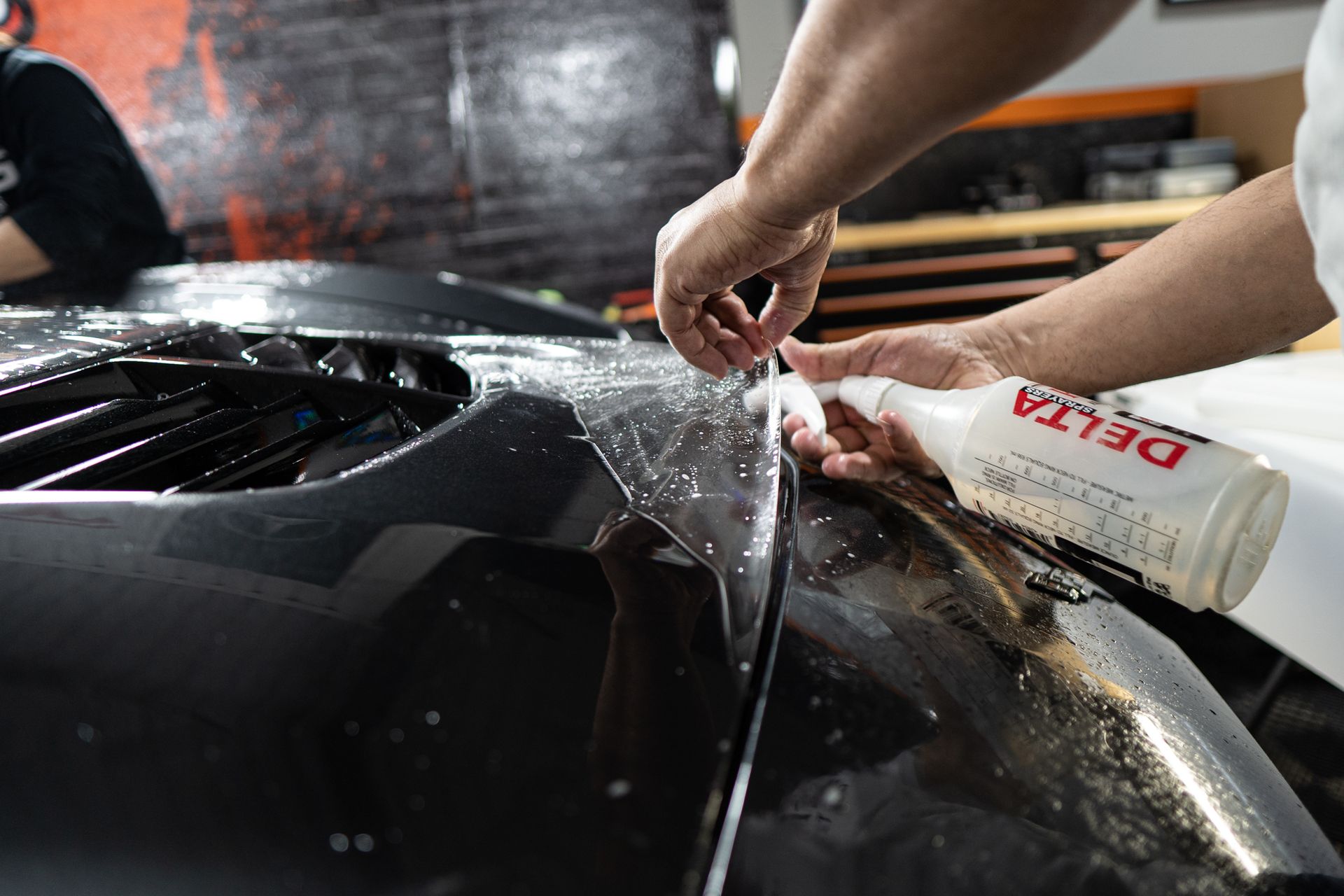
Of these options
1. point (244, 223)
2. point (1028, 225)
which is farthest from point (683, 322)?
point (244, 223)

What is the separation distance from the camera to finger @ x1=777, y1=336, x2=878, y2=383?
803 mm

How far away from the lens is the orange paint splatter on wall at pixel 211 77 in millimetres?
3459

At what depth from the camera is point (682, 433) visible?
0.60 meters

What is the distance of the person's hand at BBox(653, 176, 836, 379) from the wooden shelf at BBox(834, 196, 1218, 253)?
255 cm

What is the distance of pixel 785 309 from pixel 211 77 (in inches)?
143

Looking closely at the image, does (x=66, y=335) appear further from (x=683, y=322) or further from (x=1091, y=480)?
(x=1091, y=480)

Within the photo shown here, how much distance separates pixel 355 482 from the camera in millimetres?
473

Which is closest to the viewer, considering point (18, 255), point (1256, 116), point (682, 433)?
point (682, 433)

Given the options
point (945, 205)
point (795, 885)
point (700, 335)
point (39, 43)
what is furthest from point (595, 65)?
point (795, 885)

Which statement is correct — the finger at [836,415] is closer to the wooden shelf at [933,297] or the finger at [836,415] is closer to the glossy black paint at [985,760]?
the glossy black paint at [985,760]

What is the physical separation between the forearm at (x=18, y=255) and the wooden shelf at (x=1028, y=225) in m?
2.40

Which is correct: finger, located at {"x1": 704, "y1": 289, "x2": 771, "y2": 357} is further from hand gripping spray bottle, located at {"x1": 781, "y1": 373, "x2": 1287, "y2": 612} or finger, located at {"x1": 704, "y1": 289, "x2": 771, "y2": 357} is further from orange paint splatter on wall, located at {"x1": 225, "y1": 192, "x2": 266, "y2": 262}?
orange paint splatter on wall, located at {"x1": 225, "y1": 192, "x2": 266, "y2": 262}

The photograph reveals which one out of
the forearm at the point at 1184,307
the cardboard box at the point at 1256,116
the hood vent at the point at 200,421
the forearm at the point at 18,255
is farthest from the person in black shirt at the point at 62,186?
the cardboard box at the point at 1256,116

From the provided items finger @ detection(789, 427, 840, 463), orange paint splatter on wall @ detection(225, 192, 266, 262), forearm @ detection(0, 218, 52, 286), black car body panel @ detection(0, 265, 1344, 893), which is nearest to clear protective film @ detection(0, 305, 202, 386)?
black car body panel @ detection(0, 265, 1344, 893)
